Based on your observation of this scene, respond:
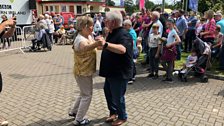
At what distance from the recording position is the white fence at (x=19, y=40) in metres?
13.1

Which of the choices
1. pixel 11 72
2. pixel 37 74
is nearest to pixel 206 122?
pixel 37 74

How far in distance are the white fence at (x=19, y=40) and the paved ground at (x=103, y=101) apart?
5.01 metres

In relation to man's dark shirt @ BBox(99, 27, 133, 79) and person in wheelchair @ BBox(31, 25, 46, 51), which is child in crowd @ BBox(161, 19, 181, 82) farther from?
person in wheelchair @ BBox(31, 25, 46, 51)

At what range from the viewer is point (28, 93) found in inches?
244

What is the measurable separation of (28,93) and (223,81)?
5.28 m

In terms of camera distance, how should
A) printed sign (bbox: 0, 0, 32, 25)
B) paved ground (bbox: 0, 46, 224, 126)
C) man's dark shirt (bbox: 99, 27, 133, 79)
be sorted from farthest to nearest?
printed sign (bbox: 0, 0, 32, 25) < paved ground (bbox: 0, 46, 224, 126) < man's dark shirt (bbox: 99, 27, 133, 79)

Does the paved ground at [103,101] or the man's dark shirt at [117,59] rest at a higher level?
the man's dark shirt at [117,59]

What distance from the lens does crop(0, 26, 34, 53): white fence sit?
13.1 m

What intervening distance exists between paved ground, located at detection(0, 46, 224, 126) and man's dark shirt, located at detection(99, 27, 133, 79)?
103 centimetres

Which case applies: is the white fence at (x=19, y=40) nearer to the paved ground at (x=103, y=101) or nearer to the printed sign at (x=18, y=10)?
the printed sign at (x=18, y=10)

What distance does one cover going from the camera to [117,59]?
3895 mm

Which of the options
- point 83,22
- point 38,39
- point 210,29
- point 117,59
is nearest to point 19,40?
point 38,39

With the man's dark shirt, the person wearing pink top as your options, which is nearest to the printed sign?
the person wearing pink top

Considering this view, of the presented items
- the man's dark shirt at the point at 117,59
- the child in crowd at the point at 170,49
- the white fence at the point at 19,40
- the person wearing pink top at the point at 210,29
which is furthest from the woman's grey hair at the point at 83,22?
the white fence at the point at 19,40
